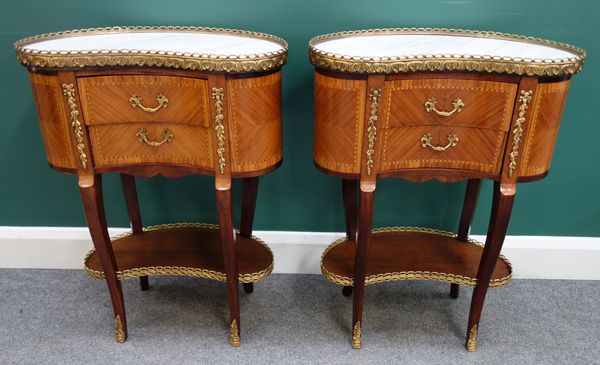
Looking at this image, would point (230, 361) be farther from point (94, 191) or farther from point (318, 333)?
point (94, 191)

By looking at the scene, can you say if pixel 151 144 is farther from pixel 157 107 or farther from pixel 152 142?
pixel 157 107

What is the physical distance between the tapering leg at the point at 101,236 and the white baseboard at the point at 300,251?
463mm

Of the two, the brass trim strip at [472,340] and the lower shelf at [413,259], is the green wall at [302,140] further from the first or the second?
the brass trim strip at [472,340]

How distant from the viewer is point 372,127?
135cm

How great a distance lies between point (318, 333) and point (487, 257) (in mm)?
654

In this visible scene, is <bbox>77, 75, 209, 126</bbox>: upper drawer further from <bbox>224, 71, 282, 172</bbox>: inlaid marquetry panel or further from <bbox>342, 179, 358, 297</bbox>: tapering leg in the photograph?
<bbox>342, 179, 358, 297</bbox>: tapering leg

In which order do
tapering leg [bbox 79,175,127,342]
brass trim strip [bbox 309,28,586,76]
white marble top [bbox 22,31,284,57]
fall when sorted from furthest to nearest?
tapering leg [bbox 79,175,127,342] < white marble top [bbox 22,31,284,57] < brass trim strip [bbox 309,28,586,76]

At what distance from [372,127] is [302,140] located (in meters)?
0.57

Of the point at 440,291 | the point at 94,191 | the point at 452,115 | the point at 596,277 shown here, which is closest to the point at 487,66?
the point at 452,115

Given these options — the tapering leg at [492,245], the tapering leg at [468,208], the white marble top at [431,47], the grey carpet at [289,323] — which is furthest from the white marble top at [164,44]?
the grey carpet at [289,323]

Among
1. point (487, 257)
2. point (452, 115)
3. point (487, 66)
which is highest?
point (487, 66)

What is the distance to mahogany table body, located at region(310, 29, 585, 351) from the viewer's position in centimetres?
129

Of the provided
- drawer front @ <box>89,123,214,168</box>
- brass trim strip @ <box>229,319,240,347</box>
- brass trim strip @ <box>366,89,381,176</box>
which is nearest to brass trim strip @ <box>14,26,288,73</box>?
drawer front @ <box>89,123,214,168</box>

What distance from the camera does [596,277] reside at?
206 cm
